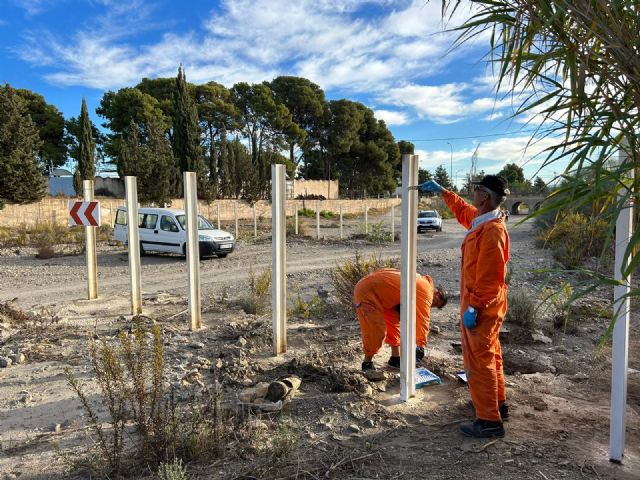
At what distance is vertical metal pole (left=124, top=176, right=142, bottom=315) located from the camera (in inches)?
280

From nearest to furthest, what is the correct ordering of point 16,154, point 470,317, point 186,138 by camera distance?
point 470,317, point 16,154, point 186,138

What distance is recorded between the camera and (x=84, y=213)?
8.00 metres

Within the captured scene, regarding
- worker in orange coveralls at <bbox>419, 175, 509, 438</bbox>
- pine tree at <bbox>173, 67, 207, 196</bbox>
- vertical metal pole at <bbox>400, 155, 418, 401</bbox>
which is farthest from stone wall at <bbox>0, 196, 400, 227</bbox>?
worker in orange coveralls at <bbox>419, 175, 509, 438</bbox>

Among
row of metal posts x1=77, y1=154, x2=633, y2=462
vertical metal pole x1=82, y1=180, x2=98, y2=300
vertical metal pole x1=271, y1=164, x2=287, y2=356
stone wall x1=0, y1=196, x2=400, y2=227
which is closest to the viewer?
row of metal posts x1=77, y1=154, x2=633, y2=462

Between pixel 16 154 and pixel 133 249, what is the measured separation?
62.3 feet

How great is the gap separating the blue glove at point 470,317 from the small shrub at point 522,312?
3.43 meters

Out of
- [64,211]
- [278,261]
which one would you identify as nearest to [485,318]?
[278,261]

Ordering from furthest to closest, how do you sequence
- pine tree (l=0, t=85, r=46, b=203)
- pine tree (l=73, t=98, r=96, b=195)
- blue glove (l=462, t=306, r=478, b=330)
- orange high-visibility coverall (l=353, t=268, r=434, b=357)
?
pine tree (l=73, t=98, r=96, b=195) < pine tree (l=0, t=85, r=46, b=203) < orange high-visibility coverall (l=353, t=268, r=434, b=357) < blue glove (l=462, t=306, r=478, b=330)

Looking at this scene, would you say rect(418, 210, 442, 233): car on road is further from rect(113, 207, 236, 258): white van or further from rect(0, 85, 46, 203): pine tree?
rect(0, 85, 46, 203): pine tree

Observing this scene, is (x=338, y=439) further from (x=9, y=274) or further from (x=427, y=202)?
(x=427, y=202)

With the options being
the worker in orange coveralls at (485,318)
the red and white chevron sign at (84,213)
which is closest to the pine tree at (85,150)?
the red and white chevron sign at (84,213)

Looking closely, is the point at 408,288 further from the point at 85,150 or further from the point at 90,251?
the point at 85,150

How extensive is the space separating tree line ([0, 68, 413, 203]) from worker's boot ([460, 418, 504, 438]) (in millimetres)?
24330

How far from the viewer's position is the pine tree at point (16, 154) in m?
21.6
